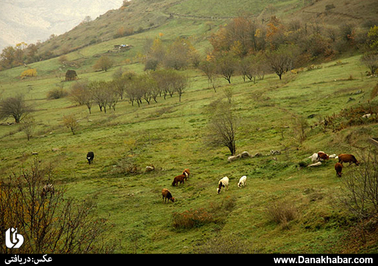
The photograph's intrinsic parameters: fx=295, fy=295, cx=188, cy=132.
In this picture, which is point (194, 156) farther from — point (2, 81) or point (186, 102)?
point (2, 81)

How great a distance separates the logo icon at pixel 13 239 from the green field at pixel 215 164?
5693 mm

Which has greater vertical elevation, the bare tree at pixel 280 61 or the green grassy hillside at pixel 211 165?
the bare tree at pixel 280 61

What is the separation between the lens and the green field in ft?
42.7

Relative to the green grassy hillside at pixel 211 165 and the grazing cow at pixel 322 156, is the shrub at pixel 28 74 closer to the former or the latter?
the green grassy hillside at pixel 211 165

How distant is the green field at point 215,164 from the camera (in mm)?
13016

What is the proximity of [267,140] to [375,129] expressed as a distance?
1200cm

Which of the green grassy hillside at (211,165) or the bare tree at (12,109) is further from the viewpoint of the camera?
the bare tree at (12,109)

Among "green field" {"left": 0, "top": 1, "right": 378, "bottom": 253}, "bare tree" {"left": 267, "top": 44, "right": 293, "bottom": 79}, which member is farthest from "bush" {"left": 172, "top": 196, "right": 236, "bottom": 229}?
"bare tree" {"left": 267, "top": 44, "right": 293, "bottom": 79}

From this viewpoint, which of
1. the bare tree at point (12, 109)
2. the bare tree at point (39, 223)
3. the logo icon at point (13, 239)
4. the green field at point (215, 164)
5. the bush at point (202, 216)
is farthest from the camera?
the bare tree at point (12, 109)

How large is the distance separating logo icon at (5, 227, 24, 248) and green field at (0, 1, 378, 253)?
569 cm

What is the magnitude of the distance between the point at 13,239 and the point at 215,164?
67.2ft

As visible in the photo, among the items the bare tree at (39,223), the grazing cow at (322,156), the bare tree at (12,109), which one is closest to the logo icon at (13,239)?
the bare tree at (39,223)

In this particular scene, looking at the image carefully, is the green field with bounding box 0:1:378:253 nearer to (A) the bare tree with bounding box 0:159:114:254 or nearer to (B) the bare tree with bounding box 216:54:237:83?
(A) the bare tree with bounding box 0:159:114:254

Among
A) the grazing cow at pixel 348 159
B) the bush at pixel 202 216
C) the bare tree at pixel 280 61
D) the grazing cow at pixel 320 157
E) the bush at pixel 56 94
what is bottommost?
the bush at pixel 202 216
